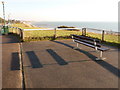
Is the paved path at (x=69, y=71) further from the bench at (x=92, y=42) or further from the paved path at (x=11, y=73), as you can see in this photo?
the bench at (x=92, y=42)

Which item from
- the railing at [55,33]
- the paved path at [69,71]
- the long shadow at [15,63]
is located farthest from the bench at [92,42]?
the railing at [55,33]

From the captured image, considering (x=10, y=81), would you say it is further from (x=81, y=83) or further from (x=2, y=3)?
(x=2, y=3)

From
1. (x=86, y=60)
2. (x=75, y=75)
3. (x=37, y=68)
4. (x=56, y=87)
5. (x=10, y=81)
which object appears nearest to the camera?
(x=56, y=87)

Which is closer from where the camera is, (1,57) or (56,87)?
(56,87)

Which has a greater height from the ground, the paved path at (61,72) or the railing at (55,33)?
the railing at (55,33)

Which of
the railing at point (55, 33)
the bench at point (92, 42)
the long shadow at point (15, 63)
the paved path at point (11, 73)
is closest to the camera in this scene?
the paved path at point (11, 73)

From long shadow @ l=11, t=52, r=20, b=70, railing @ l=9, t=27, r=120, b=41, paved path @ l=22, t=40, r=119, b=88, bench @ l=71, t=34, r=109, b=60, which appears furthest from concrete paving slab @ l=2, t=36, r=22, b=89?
railing @ l=9, t=27, r=120, b=41

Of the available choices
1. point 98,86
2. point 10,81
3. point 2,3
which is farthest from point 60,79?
point 2,3

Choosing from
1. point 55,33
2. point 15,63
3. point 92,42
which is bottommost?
point 15,63

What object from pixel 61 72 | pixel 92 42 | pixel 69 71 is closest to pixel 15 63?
pixel 61 72

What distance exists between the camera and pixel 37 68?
17.8ft

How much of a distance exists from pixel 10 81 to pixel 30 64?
1.50 metres

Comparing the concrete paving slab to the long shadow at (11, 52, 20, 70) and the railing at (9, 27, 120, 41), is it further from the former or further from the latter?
the railing at (9, 27, 120, 41)

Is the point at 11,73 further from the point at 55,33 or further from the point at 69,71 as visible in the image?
the point at 55,33
